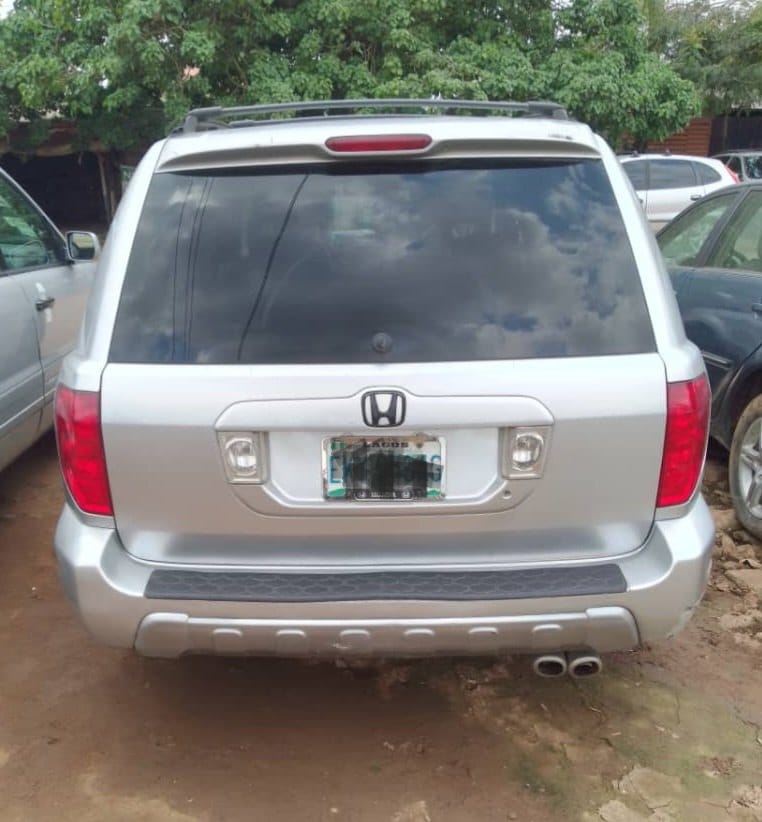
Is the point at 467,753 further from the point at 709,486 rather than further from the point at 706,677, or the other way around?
the point at 709,486

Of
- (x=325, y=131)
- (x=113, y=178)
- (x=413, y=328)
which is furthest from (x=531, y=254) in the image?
(x=113, y=178)

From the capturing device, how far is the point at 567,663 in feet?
7.52

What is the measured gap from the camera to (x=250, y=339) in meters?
2.14

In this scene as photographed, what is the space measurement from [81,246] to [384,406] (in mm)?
3615

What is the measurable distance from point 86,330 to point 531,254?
126 centimetres

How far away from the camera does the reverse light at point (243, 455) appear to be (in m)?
2.09

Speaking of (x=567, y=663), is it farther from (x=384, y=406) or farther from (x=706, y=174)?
(x=706, y=174)

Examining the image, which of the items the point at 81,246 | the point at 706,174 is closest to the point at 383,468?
the point at 81,246

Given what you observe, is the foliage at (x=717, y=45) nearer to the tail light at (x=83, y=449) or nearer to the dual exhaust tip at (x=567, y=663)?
the dual exhaust tip at (x=567, y=663)

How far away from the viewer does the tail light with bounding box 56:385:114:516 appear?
2.13m

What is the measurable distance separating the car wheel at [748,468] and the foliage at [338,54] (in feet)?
25.9

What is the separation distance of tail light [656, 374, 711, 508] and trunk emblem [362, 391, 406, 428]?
70 centimetres

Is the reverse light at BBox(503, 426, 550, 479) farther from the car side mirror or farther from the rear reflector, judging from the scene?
the car side mirror

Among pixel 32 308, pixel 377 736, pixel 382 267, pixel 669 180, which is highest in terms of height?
pixel 382 267
